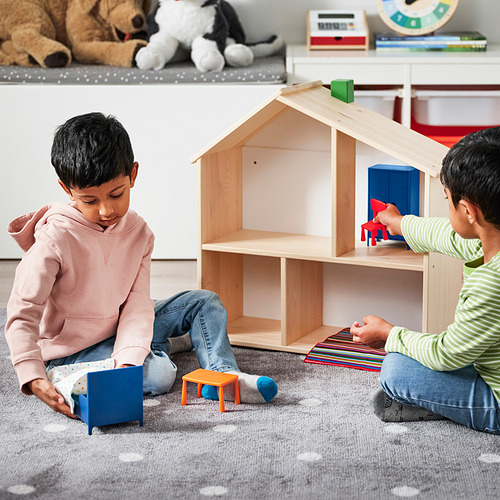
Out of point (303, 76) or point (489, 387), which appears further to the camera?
point (303, 76)

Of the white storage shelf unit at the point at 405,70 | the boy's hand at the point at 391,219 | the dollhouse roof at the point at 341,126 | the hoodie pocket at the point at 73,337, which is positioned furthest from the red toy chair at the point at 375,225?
the white storage shelf unit at the point at 405,70

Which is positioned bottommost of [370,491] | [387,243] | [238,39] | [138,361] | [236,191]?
[370,491]

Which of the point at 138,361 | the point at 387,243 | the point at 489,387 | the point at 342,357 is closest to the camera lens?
the point at 489,387

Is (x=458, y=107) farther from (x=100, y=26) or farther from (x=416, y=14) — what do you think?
(x=100, y=26)

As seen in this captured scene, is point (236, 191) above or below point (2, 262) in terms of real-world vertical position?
above

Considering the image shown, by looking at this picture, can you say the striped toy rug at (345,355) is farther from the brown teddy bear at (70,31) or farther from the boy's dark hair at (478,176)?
the brown teddy bear at (70,31)

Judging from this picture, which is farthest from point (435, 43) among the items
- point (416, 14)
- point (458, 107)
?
point (458, 107)

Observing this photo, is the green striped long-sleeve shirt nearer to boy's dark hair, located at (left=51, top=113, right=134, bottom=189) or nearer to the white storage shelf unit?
boy's dark hair, located at (left=51, top=113, right=134, bottom=189)

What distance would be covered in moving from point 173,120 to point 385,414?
135 centimetres

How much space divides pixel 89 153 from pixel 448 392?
727 mm

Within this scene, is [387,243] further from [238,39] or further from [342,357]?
[238,39]

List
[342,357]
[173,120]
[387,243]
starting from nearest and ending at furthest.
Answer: [342,357]
[387,243]
[173,120]

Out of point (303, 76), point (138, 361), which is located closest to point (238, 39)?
point (303, 76)

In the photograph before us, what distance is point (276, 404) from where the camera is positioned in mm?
1393
